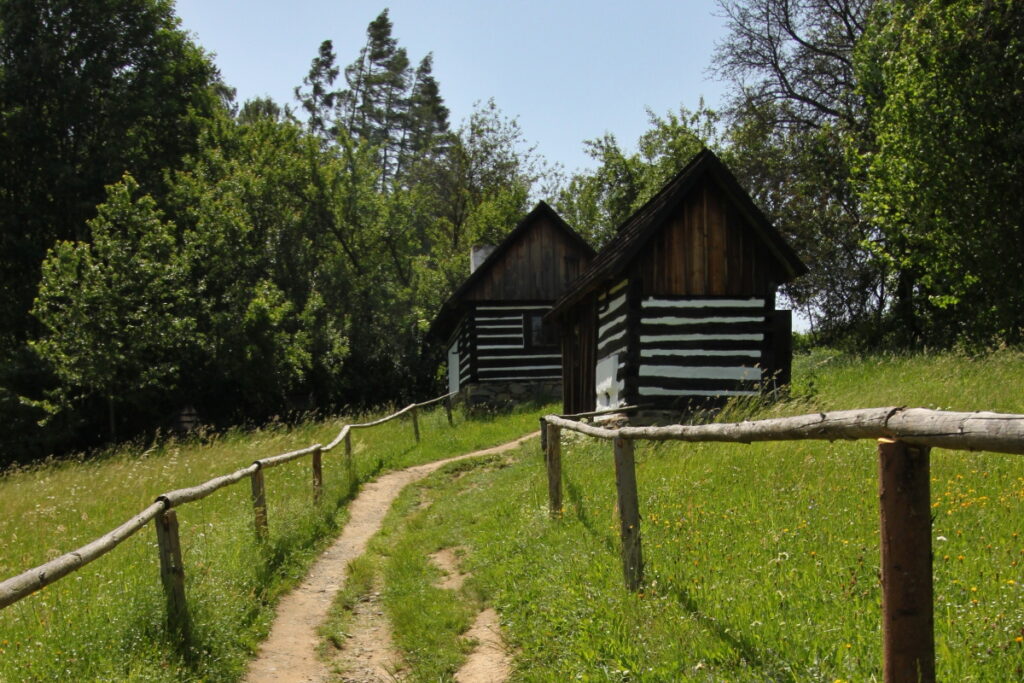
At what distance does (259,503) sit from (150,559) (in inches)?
54.2

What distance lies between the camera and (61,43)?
2759 centimetres

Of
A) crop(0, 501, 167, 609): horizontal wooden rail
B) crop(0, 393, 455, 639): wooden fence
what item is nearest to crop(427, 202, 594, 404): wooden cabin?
crop(0, 393, 455, 639): wooden fence

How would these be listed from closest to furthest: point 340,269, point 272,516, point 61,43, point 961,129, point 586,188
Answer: point 272,516
point 961,129
point 61,43
point 340,269
point 586,188

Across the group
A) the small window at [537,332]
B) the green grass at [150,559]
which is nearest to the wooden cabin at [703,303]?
Result: the green grass at [150,559]

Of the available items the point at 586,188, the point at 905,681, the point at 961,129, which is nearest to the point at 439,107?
the point at 586,188

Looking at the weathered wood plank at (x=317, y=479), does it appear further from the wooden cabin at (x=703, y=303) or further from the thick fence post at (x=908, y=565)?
the thick fence post at (x=908, y=565)

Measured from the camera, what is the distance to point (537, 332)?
85.4 feet

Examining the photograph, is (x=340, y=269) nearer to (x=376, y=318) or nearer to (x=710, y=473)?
(x=376, y=318)

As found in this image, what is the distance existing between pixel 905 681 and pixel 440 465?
1276 centimetres

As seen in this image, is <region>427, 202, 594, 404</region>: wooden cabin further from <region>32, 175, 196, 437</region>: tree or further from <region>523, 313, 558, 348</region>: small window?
<region>32, 175, 196, 437</region>: tree

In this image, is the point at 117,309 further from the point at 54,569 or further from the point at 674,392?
the point at 54,569

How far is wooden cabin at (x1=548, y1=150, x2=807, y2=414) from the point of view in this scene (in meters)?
13.8

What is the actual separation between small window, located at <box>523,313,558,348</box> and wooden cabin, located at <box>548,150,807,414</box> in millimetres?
11515

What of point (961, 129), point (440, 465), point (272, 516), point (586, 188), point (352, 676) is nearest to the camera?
point (352, 676)
